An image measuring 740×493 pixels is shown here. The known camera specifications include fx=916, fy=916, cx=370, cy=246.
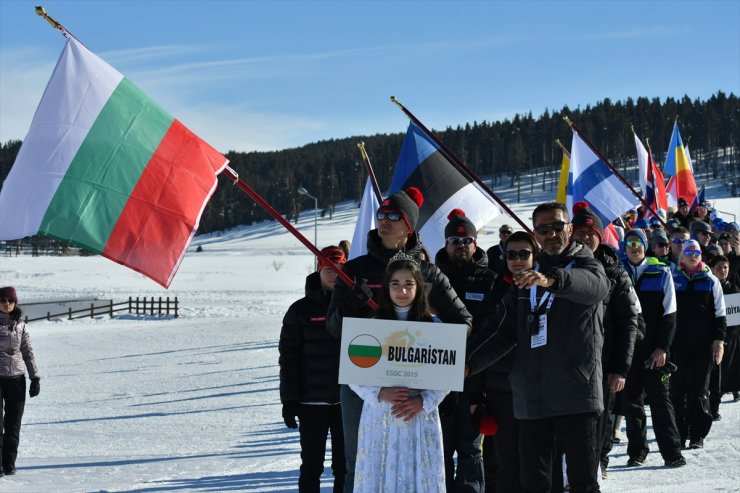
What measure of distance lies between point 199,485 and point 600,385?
12.3 ft

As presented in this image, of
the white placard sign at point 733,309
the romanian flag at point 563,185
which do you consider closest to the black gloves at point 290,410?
the white placard sign at point 733,309

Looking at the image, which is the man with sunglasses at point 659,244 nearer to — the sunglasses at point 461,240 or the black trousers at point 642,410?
the black trousers at point 642,410

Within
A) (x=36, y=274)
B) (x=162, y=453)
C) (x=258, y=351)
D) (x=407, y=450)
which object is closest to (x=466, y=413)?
(x=407, y=450)

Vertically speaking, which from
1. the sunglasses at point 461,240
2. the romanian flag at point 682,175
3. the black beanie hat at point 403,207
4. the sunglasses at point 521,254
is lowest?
the sunglasses at point 521,254

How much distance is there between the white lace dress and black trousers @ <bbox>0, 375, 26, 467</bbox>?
4849mm

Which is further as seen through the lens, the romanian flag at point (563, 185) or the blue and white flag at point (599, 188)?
the romanian flag at point (563, 185)

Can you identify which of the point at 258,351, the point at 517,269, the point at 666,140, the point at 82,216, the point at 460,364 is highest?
the point at 666,140

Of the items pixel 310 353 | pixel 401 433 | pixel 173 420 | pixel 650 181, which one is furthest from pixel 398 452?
pixel 650 181

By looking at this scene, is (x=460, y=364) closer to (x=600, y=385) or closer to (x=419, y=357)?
(x=419, y=357)

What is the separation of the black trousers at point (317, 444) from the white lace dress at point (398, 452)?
138 centimetres

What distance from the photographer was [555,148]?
482 ft

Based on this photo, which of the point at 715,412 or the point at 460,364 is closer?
the point at 460,364

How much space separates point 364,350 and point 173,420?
7.29m

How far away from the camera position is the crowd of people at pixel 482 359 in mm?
4824
